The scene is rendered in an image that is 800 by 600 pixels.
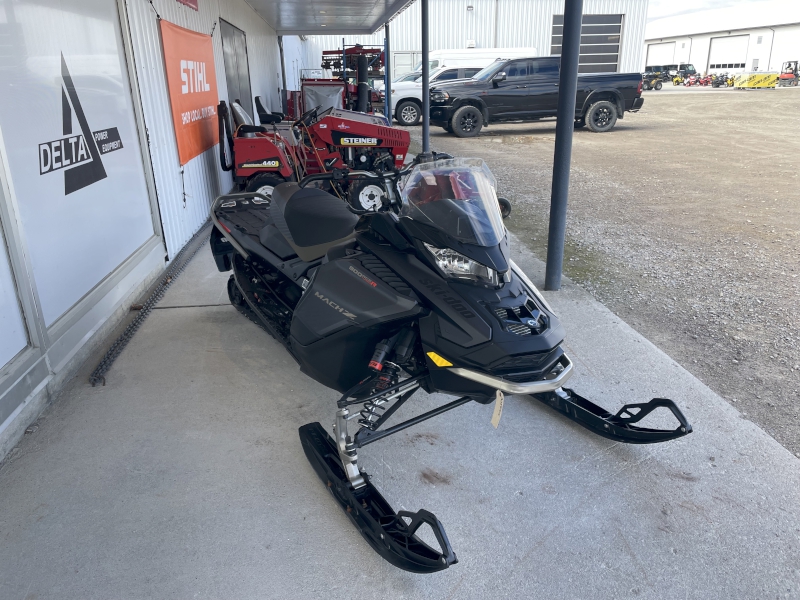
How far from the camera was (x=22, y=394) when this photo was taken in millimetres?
2744

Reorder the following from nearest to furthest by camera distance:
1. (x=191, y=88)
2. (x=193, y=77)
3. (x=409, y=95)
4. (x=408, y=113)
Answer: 1. (x=191, y=88)
2. (x=193, y=77)
3. (x=409, y=95)
4. (x=408, y=113)

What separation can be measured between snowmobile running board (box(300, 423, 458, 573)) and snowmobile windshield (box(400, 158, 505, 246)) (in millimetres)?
1006

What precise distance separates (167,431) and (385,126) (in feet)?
19.3

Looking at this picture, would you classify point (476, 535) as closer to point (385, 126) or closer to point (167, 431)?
point (167, 431)

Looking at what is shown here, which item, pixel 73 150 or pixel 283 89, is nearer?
pixel 73 150

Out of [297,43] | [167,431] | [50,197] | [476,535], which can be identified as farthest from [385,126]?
[297,43]

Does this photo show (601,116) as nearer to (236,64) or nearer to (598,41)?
(236,64)

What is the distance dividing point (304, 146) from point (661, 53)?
68383 millimetres

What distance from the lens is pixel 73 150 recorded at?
3555 mm

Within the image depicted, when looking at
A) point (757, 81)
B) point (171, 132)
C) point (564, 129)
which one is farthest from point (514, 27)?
point (564, 129)

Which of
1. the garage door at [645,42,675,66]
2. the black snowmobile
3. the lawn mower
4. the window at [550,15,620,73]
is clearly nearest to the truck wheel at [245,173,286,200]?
the black snowmobile

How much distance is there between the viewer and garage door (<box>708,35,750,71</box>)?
51688 millimetres

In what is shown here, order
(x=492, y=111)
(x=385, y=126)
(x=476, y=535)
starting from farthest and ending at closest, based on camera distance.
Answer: (x=492, y=111), (x=385, y=126), (x=476, y=535)

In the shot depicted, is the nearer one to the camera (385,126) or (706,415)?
(706,415)
